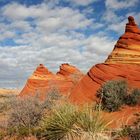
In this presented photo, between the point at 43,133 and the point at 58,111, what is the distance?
1.06 meters

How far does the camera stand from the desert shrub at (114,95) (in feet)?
75.5

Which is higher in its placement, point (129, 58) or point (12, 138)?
point (129, 58)

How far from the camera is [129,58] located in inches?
1104

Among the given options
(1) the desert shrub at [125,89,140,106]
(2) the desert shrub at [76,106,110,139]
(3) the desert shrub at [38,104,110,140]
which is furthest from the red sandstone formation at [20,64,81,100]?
(2) the desert shrub at [76,106,110,139]

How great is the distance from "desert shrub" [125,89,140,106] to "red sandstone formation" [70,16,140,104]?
5.61 feet

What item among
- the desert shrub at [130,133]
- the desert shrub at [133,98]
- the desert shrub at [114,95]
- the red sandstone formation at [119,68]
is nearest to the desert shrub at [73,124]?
the desert shrub at [130,133]

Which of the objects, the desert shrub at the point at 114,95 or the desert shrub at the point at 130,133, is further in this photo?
the desert shrub at the point at 114,95

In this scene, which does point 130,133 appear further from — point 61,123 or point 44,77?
point 44,77

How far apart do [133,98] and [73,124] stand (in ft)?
37.7

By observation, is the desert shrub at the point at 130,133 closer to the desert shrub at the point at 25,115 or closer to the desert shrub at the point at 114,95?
A: the desert shrub at the point at 25,115

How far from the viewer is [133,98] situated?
23.3 metres

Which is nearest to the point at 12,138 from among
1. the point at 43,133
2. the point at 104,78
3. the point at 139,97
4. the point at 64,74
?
→ the point at 43,133

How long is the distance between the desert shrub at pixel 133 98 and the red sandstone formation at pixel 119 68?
67.4 inches

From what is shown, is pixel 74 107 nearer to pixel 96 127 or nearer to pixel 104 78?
pixel 96 127
